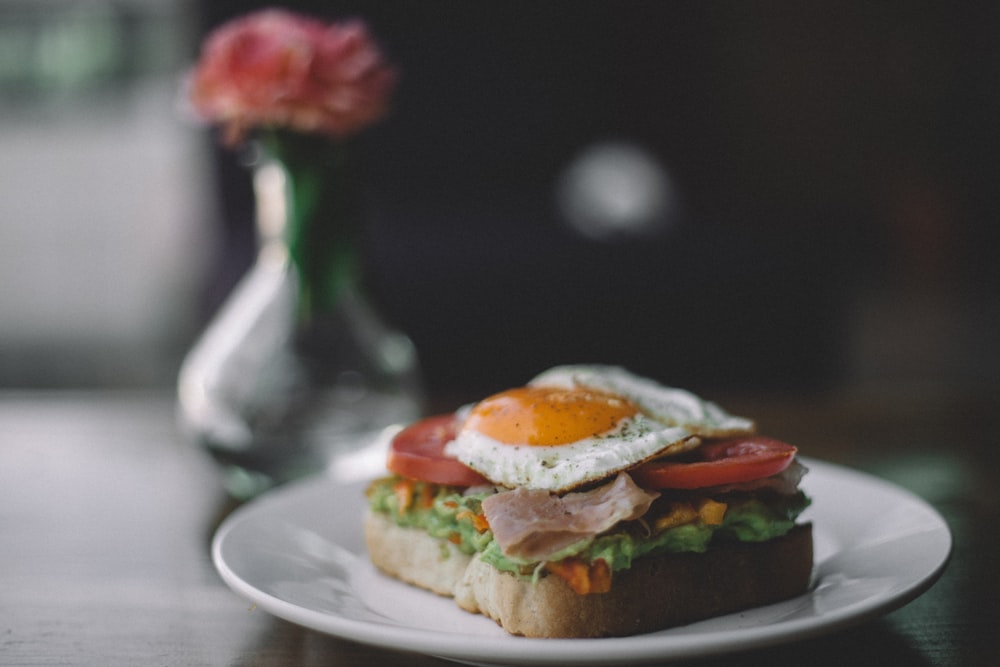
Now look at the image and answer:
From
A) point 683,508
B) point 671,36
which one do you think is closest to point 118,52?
point 671,36

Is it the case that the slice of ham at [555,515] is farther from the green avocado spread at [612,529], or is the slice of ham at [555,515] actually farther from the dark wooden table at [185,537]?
the dark wooden table at [185,537]

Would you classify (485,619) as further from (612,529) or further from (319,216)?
(319,216)

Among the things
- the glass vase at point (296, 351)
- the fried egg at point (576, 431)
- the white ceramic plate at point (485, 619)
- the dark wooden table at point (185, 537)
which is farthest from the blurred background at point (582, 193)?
the fried egg at point (576, 431)

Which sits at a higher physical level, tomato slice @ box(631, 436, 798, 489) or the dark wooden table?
tomato slice @ box(631, 436, 798, 489)

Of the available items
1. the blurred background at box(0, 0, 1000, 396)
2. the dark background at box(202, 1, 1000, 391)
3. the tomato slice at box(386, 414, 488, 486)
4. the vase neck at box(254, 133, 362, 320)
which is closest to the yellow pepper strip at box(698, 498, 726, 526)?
the tomato slice at box(386, 414, 488, 486)

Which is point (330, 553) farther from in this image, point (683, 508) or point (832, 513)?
point (832, 513)

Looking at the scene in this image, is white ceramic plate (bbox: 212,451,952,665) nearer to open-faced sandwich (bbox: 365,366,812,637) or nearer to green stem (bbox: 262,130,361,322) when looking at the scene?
open-faced sandwich (bbox: 365,366,812,637)
